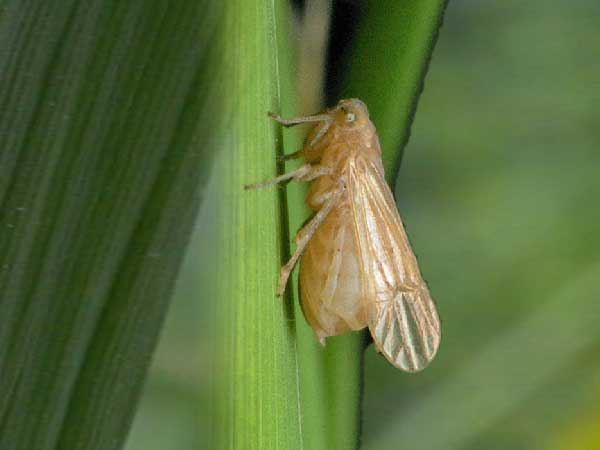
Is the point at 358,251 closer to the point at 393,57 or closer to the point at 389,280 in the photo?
the point at 389,280

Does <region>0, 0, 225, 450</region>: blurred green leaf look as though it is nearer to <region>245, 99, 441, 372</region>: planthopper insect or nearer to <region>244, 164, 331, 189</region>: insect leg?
<region>244, 164, 331, 189</region>: insect leg

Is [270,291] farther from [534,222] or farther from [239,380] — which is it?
[534,222]

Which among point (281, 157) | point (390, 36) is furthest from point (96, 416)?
point (390, 36)

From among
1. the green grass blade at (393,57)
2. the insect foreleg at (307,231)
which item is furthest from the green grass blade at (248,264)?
the green grass blade at (393,57)

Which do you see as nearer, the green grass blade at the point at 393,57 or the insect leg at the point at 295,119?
the insect leg at the point at 295,119

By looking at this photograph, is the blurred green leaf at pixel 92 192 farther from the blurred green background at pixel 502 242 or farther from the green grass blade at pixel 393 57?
the blurred green background at pixel 502 242

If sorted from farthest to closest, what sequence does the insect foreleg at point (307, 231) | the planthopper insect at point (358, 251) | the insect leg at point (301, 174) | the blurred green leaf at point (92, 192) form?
the planthopper insect at point (358, 251) < the insect foreleg at point (307, 231) < the insect leg at point (301, 174) < the blurred green leaf at point (92, 192)

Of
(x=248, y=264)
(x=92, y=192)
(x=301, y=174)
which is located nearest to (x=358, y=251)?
(x=301, y=174)

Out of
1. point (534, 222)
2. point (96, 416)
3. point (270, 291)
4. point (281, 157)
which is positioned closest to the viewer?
point (96, 416)
